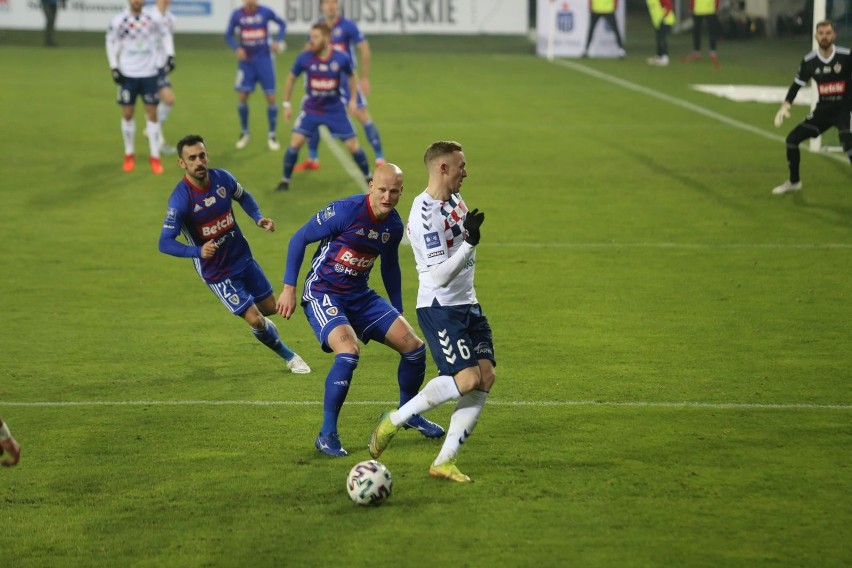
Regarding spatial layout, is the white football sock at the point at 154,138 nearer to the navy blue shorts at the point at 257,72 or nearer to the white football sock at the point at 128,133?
the white football sock at the point at 128,133

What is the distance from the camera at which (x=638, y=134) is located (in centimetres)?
2334

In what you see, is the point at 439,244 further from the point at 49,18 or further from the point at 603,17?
the point at 49,18

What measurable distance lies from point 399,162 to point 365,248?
11.8 meters

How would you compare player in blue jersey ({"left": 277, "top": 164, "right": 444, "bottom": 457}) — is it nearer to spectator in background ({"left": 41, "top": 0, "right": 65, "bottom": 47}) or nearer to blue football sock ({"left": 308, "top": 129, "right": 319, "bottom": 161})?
blue football sock ({"left": 308, "top": 129, "right": 319, "bottom": 161})

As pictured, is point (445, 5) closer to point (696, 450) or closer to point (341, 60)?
point (341, 60)

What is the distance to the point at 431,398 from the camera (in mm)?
7703

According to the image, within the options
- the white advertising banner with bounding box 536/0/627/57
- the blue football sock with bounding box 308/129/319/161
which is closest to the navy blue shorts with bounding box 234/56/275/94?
the blue football sock with bounding box 308/129/319/161

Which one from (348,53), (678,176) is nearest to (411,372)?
(348,53)

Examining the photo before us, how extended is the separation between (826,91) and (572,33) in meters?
20.5

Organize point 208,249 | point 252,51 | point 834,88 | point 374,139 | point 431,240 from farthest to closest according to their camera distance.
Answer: point 252,51 → point 374,139 → point 834,88 → point 208,249 → point 431,240

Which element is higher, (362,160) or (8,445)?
(8,445)

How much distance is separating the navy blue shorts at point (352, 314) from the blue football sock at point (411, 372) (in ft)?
0.77

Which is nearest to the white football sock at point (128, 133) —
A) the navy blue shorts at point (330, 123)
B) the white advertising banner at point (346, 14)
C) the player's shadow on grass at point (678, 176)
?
the navy blue shorts at point (330, 123)

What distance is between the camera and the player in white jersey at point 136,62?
19.1 m
